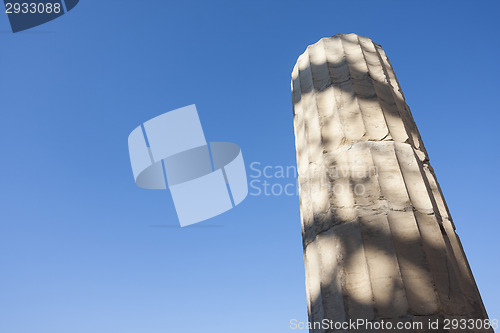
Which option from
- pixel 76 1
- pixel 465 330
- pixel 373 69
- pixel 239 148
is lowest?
pixel 465 330

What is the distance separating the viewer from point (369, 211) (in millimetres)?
5383

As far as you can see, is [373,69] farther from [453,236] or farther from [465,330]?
[465,330]

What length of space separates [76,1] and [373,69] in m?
17.4

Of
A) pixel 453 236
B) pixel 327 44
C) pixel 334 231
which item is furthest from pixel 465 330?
pixel 327 44

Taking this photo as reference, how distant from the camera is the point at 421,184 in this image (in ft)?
19.1

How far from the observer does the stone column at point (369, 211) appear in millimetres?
4723

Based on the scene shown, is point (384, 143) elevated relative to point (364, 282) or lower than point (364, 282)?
elevated

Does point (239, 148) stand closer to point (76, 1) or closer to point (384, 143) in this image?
point (76, 1)

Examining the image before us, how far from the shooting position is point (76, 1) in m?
19.0

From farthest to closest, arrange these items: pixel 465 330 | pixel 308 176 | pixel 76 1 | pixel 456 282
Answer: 1. pixel 76 1
2. pixel 308 176
3. pixel 456 282
4. pixel 465 330

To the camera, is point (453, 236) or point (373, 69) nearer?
point (453, 236)

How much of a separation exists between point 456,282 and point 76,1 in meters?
20.9

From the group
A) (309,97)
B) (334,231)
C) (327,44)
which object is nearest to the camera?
(334,231)

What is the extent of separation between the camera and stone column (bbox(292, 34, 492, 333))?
186 inches
